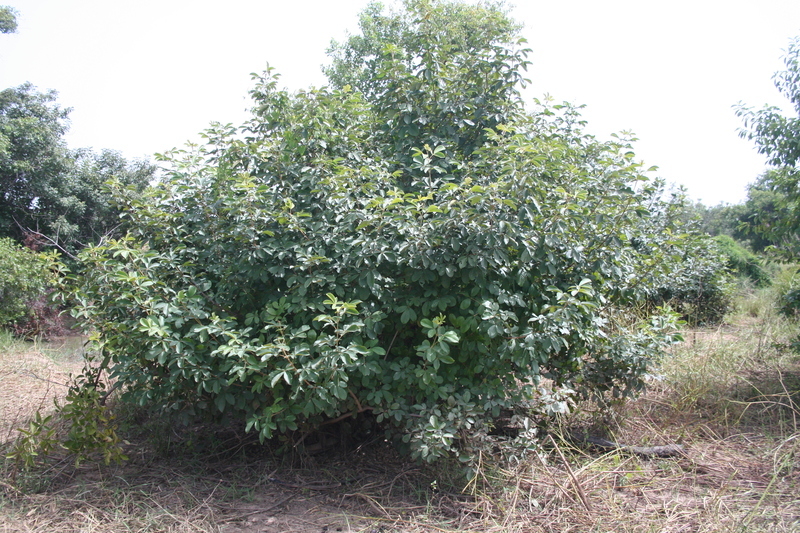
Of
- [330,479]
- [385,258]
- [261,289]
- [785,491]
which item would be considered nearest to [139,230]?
[261,289]

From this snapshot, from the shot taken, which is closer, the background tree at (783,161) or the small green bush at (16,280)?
the background tree at (783,161)

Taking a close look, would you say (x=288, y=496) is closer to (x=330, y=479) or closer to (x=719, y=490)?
(x=330, y=479)

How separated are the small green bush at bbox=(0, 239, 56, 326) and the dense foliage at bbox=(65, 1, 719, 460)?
21.3 ft

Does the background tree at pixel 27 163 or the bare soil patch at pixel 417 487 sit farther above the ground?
the background tree at pixel 27 163

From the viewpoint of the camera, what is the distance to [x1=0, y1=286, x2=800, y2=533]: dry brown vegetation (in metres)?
2.78

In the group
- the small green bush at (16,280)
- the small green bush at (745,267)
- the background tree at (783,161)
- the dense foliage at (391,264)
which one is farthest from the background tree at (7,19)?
the small green bush at (745,267)

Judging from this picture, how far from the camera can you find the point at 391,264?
3068 mm

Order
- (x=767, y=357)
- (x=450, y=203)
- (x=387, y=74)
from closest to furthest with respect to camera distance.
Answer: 1. (x=450, y=203)
2. (x=387, y=74)
3. (x=767, y=357)

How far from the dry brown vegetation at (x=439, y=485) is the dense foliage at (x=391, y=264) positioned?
1.24 ft

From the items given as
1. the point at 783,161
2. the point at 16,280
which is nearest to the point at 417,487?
the point at 783,161

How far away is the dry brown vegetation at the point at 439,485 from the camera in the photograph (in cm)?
278

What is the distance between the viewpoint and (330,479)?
3.35 m

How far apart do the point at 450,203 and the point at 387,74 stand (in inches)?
52.5

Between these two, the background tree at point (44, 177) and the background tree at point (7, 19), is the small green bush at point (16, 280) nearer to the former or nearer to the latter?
the background tree at point (44, 177)
